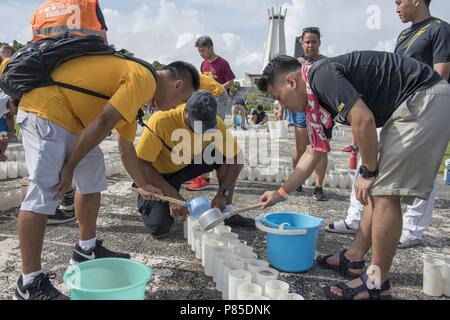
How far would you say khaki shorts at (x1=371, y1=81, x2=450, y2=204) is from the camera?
6.27 feet

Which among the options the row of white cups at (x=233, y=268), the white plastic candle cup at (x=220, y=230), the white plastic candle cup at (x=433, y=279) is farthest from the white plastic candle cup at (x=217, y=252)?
the white plastic candle cup at (x=433, y=279)

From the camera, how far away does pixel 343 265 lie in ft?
8.03

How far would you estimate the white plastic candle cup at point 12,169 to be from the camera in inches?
186

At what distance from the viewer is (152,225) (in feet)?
9.56

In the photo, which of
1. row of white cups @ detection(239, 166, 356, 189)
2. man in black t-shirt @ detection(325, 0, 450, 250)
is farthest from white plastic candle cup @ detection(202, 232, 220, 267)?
row of white cups @ detection(239, 166, 356, 189)

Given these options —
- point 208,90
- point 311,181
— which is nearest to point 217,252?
point 208,90

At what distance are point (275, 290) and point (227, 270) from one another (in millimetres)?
345

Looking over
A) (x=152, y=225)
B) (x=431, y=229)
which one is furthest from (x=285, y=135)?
(x=152, y=225)

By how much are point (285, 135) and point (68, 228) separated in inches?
327

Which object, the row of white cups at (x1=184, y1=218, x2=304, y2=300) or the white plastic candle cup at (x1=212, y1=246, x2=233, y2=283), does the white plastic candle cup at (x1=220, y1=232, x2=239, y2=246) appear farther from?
the white plastic candle cup at (x1=212, y1=246, x2=233, y2=283)

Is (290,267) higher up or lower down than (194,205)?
lower down

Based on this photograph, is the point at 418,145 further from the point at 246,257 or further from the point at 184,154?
the point at 184,154

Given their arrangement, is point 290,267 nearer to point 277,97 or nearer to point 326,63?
point 277,97

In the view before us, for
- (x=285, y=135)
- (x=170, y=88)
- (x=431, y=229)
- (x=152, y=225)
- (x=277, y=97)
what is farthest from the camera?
(x=285, y=135)
